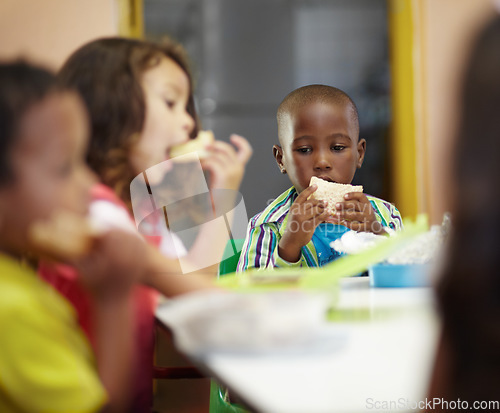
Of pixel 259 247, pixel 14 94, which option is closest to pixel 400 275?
pixel 259 247

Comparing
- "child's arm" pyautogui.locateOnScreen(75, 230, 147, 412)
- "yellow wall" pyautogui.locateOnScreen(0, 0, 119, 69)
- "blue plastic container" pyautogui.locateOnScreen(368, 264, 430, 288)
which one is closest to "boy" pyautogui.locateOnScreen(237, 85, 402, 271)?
"blue plastic container" pyautogui.locateOnScreen(368, 264, 430, 288)

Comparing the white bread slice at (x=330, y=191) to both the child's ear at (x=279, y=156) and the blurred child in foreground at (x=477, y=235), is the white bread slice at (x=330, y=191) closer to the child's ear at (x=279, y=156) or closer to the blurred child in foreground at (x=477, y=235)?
the child's ear at (x=279, y=156)

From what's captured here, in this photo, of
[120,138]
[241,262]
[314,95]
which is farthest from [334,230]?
[120,138]

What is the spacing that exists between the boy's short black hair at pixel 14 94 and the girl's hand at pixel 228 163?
1.03 feet

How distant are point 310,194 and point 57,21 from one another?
1.61m

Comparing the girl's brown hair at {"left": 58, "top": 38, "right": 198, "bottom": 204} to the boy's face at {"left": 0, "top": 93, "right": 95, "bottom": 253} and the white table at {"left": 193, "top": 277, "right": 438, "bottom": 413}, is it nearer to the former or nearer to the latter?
the boy's face at {"left": 0, "top": 93, "right": 95, "bottom": 253}

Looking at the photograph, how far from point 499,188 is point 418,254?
54cm

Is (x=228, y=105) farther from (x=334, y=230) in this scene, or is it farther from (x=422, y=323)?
(x=422, y=323)

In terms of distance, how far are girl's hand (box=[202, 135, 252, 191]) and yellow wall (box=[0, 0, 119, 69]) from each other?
1.37 meters

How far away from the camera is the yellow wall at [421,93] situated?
2.68 m

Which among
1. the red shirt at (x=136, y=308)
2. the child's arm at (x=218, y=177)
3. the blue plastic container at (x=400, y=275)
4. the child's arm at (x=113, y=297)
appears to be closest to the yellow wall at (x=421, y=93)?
the blue plastic container at (x=400, y=275)

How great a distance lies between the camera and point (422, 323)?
0.71 m

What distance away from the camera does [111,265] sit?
59 cm

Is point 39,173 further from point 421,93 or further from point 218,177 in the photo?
point 421,93
